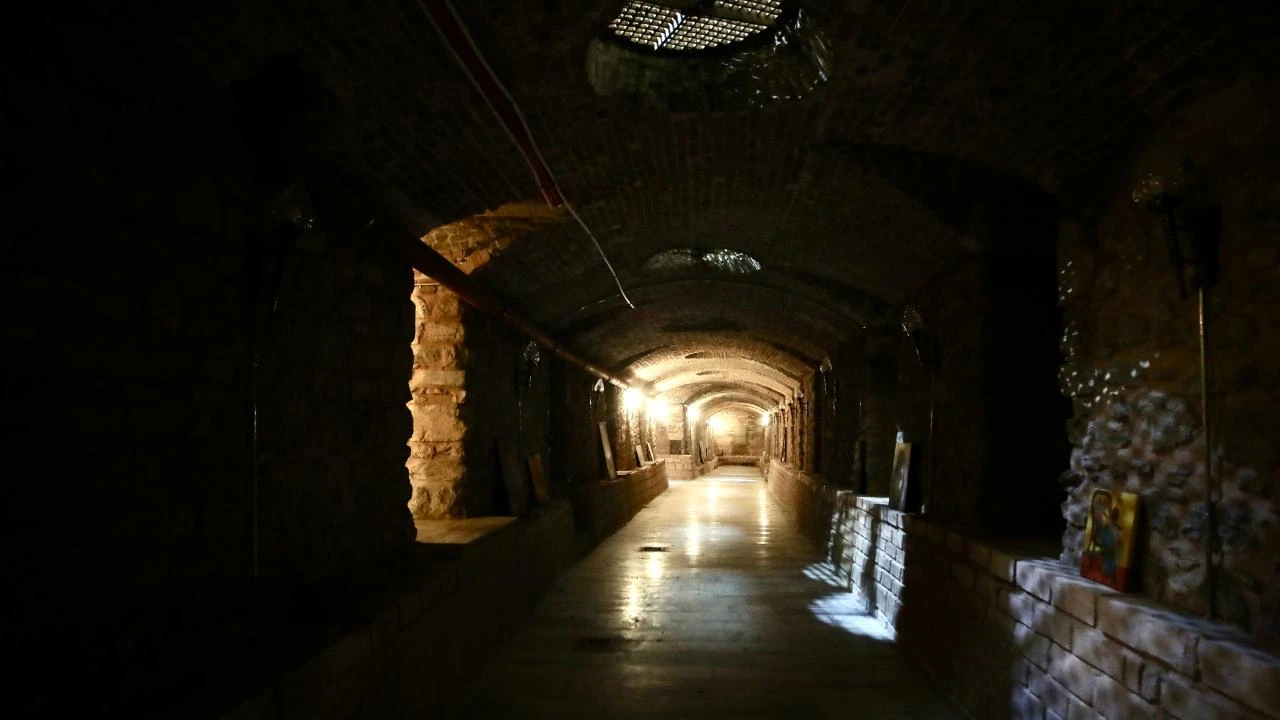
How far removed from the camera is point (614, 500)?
1335cm

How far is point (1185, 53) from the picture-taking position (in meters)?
3.01

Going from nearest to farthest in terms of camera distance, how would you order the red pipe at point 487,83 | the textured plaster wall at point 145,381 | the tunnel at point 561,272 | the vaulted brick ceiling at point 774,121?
the textured plaster wall at point 145,381 → the tunnel at point 561,272 → the vaulted brick ceiling at point 774,121 → the red pipe at point 487,83

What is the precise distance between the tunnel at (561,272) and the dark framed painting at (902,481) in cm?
7

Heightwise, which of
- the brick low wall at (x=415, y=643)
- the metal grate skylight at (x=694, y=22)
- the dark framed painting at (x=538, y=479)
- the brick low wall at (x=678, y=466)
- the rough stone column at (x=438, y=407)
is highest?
the metal grate skylight at (x=694, y=22)

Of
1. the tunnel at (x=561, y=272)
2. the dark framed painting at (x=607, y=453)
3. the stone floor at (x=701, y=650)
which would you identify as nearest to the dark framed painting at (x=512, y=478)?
the tunnel at (x=561, y=272)

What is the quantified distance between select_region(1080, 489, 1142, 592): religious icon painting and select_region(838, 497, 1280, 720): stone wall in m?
0.09

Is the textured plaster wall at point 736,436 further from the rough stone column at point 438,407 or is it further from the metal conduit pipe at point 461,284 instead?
the rough stone column at point 438,407

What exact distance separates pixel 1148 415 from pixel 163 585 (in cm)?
411

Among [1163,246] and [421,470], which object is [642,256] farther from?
[1163,246]

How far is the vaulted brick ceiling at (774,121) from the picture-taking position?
308cm

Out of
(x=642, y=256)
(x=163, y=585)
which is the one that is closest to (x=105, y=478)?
(x=163, y=585)

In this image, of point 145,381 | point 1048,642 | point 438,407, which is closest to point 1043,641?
point 1048,642

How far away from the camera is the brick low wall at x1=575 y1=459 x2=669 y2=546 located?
11.1 m

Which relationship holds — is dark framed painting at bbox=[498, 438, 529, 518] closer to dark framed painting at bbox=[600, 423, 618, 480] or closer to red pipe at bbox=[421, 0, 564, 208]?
red pipe at bbox=[421, 0, 564, 208]
